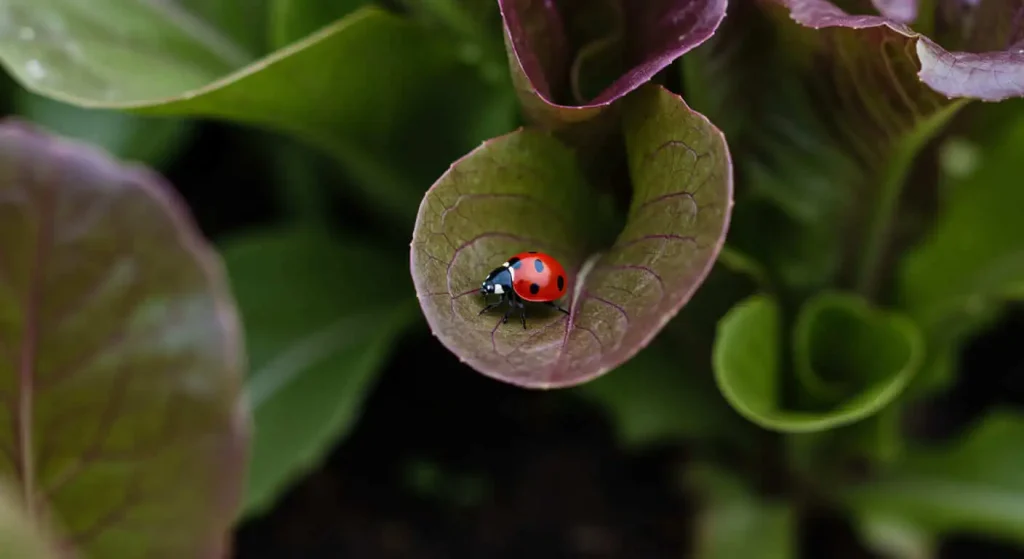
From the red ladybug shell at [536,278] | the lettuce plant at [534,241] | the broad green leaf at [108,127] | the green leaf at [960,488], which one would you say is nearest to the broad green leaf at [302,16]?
the lettuce plant at [534,241]

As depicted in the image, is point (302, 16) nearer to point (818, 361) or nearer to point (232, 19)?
point (232, 19)

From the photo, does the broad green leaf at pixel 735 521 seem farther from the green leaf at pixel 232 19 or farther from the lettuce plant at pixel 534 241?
the green leaf at pixel 232 19

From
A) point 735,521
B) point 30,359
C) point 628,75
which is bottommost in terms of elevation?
point 735,521

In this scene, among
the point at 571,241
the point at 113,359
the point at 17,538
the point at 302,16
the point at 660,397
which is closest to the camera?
the point at 17,538

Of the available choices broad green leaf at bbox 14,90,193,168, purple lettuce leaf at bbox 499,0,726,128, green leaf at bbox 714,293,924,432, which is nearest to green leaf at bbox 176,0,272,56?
broad green leaf at bbox 14,90,193,168

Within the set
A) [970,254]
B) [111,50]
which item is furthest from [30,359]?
[970,254]

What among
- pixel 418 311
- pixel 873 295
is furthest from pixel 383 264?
pixel 873 295

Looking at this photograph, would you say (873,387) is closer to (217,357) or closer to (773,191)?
(773,191)
